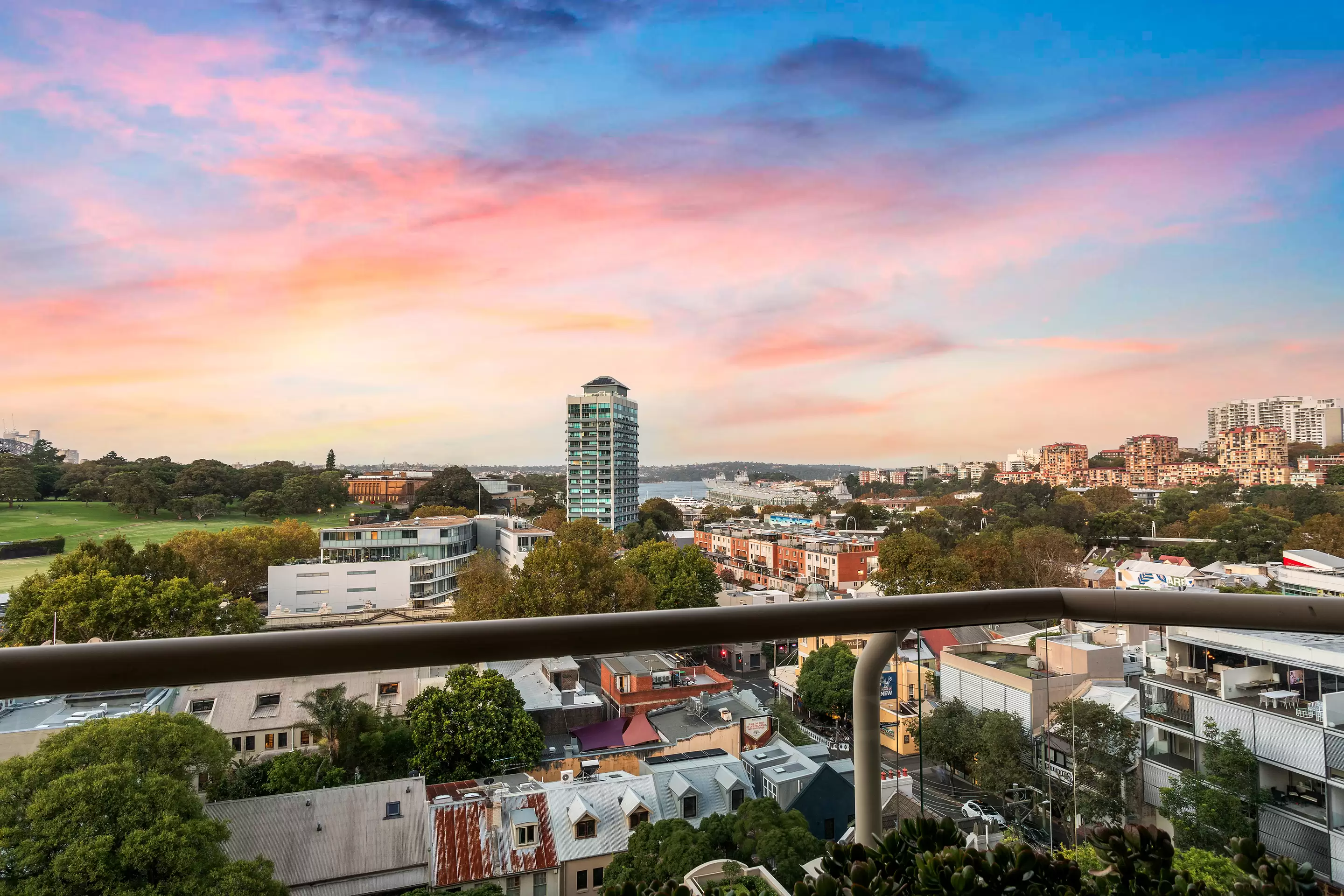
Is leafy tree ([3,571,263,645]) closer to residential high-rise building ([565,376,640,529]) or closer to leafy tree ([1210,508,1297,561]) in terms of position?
leafy tree ([1210,508,1297,561])

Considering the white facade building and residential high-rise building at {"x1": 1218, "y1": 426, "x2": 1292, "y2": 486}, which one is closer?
residential high-rise building at {"x1": 1218, "y1": 426, "x2": 1292, "y2": 486}

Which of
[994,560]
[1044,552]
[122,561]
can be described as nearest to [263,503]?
[122,561]

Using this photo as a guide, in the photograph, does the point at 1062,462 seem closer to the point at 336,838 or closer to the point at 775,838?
the point at 775,838

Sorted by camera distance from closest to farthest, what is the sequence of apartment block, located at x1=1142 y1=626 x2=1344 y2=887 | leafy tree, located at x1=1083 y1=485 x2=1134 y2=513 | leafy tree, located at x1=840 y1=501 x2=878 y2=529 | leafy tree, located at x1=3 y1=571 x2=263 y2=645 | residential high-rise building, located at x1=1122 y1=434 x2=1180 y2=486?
apartment block, located at x1=1142 y1=626 x2=1344 y2=887, leafy tree, located at x1=3 y1=571 x2=263 y2=645, leafy tree, located at x1=1083 y1=485 x2=1134 y2=513, residential high-rise building, located at x1=1122 y1=434 x2=1180 y2=486, leafy tree, located at x1=840 y1=501 x2=878 y2=529

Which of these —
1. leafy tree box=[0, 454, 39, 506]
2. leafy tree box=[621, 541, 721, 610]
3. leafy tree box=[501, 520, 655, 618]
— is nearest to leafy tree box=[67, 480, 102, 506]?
leafy tree box=[0, 454, 39, 506]

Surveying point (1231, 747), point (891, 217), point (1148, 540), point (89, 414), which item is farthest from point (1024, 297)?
point (89, 414)

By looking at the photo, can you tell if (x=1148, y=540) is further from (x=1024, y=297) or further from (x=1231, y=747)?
(x=1231, y=747)

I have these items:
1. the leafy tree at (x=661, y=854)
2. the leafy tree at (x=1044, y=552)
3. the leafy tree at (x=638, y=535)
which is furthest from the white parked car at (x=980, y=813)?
the leafy tree at (x=638, y=535)

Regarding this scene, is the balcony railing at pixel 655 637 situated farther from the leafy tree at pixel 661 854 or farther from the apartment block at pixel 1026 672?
the leafy tree at pixel 661 854
